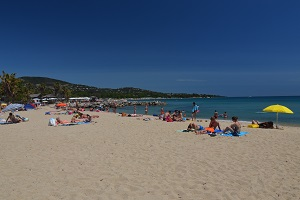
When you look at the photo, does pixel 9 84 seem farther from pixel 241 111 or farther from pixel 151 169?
pixel 151 169

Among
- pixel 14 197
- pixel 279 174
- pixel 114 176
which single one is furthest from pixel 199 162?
pixel 14 197

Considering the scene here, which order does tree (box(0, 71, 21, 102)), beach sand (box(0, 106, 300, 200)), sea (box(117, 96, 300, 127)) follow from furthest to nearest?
tree (box(0, 71, 21, 102)) → sea (box(117, 96, 300, 127)) → beach sand (box(0, 106, 300, 200))

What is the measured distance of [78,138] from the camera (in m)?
11.2

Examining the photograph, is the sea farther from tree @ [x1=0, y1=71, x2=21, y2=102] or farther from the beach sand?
tree @ [x1=0, y1=71, x2=21, y2=102]

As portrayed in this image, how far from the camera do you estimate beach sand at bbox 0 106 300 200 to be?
4824mm

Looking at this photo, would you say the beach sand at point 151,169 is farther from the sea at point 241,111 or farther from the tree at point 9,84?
the tree at point 9,84

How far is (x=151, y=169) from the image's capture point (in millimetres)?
6297

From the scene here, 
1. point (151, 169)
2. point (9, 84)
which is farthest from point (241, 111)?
point (9, 84)

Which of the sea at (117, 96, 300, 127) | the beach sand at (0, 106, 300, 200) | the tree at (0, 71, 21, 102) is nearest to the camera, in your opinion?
the beach sand at (0, 106, 300, 200)

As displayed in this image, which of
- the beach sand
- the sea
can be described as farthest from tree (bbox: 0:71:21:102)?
the beach sand

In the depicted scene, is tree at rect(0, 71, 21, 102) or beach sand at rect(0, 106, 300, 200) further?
tree at rect(0, 71, 21, 102)

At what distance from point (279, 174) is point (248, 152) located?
2.25 metres

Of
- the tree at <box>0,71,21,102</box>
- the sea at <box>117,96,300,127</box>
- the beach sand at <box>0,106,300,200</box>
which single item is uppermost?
the tree at <box>0,71,21,102</box>

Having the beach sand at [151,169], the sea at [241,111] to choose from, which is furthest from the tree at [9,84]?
the beach sand at [151,169]
